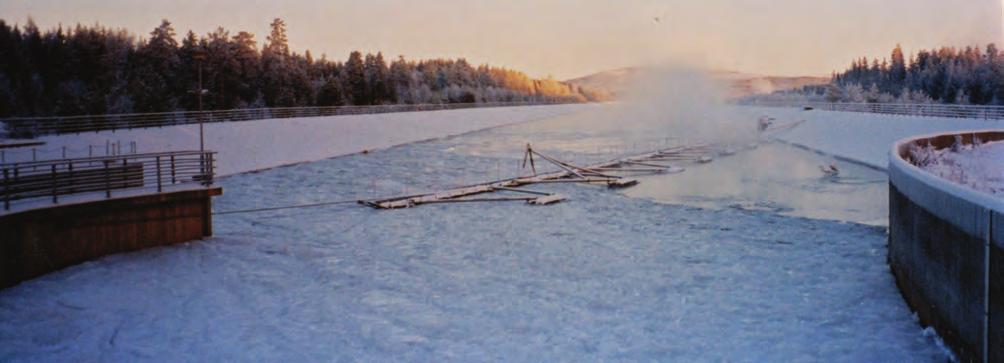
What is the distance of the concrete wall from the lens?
38.6 ft

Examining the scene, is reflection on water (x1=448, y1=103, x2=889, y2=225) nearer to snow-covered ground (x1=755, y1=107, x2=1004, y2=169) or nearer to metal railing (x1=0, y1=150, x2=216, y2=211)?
snow-covered ground (x1=755, y1=107, x2=1004, y2=169)

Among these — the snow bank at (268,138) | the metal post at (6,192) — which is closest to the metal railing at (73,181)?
the metal post at (6,192)

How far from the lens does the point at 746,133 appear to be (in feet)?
214

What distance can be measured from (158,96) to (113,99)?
15.1 feet

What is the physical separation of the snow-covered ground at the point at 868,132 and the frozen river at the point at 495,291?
16.3 m

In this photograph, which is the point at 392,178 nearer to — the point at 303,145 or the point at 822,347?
the point at 303,145

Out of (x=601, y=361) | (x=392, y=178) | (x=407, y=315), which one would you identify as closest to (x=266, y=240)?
(x=407, y=315)

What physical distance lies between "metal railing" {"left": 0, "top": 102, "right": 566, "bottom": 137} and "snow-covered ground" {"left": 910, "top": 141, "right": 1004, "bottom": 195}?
1771 cm

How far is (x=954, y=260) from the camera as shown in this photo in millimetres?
8523

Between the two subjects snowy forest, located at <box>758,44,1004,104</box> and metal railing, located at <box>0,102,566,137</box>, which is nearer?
metal railing, located at <box>0,102,566,137</box>

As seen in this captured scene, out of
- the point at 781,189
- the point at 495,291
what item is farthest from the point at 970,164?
the point at 495,291

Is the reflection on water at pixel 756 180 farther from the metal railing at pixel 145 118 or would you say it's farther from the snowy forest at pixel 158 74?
the snowy forest at pixel 158 74

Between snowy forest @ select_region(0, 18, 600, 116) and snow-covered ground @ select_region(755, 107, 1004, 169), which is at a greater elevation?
snowy forest @ select_region(0, 18, 600, 116)

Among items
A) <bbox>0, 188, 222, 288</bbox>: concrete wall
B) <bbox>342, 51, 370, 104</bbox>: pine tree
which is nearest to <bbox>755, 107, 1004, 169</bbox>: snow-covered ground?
<bbox>0, 188, 222, 288</bbox>: concrete wall
